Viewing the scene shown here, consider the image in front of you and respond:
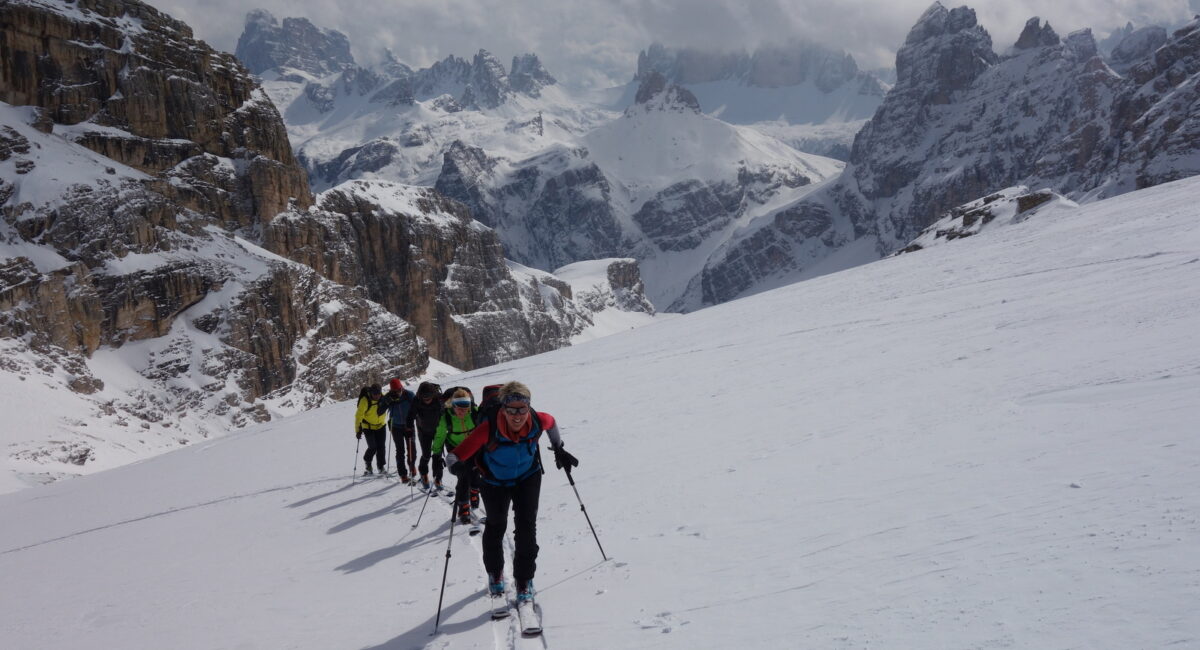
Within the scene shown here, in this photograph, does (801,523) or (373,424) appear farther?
(373,424)

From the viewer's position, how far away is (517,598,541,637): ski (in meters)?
6.23

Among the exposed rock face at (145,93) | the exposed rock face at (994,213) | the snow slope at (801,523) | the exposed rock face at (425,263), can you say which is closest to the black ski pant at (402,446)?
the snow slope at (801,523)

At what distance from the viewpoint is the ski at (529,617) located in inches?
245

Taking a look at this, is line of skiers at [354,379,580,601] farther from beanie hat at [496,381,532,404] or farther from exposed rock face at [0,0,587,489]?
exposed rock face at [0,0,587,489]

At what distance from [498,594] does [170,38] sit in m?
112

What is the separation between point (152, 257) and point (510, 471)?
86.0 metres

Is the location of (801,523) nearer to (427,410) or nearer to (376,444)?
(427,410)

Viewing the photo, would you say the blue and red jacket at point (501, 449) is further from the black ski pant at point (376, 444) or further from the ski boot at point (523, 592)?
the black ski pant at point (376, 444)

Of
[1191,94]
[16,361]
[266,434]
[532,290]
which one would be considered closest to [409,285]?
[532,290]

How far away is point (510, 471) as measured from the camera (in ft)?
22.8

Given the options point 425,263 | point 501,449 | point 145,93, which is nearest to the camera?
point 501,449

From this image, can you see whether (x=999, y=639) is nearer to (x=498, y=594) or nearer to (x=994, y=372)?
(x=498, y=594)

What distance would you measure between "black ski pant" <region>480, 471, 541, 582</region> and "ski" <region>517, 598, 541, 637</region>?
23cm

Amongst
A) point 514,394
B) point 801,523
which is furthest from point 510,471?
point 801,523
